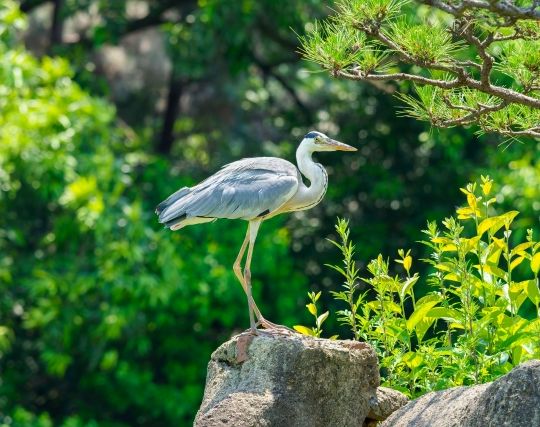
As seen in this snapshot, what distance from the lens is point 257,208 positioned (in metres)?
6.58

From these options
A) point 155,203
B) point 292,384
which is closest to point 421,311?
point 292,384

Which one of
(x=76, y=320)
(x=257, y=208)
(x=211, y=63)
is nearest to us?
(x=257, y=208)

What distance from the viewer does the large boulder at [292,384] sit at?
5453 mm

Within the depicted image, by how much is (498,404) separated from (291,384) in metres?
1.06

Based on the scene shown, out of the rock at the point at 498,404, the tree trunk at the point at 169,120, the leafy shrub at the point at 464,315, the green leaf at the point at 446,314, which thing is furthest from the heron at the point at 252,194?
the tree trunk at the point at 169,120

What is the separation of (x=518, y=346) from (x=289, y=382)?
110 cm

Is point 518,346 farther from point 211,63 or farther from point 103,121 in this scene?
point 211,63

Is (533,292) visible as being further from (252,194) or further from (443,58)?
(252,194)

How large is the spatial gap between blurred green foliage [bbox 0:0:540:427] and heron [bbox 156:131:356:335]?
436cm

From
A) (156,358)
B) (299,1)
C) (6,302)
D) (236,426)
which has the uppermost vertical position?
(236,426)

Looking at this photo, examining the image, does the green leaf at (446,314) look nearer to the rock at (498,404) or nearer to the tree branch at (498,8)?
the rock at (498,404)

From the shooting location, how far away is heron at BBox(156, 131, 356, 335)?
259 inches

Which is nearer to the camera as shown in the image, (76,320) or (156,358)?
(76,320)

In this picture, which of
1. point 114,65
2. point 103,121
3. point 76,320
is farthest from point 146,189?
point 114,65
